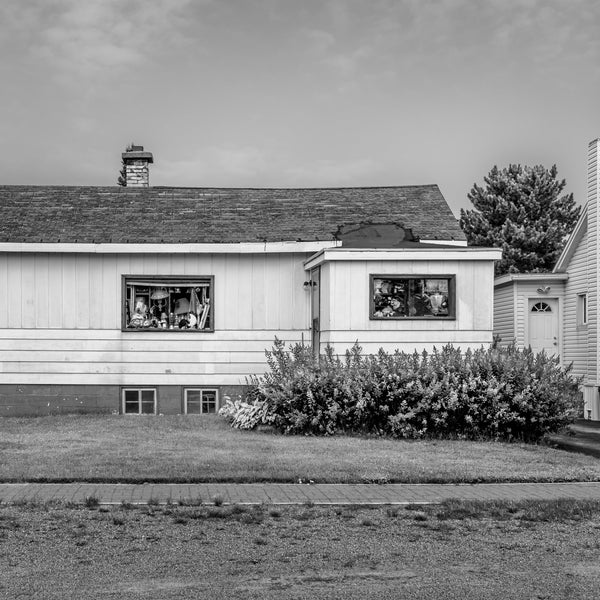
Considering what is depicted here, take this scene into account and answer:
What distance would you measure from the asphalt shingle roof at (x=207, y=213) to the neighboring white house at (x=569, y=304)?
434cm

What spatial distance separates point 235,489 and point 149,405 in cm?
948

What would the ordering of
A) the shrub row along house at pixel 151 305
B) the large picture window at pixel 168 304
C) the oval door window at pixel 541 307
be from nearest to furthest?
1. the shrub row along house at pixel 151 305
2. the large picture window at pixel 168 304
3. the oval door window at pixel 541 307

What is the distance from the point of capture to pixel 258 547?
730cm

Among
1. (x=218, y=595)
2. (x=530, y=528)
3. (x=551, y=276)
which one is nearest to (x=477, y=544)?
(x=530, y=528)

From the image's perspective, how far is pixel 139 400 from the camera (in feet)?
62.5

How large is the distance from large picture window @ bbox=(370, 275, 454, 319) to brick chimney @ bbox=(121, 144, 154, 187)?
352 inches

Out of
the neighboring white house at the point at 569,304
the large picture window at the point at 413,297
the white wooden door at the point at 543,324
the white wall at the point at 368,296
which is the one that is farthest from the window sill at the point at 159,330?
the white wooden door at the point at 543,324

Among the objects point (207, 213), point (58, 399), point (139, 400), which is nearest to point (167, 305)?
point (139, 400)

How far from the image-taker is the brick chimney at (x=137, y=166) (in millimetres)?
23219

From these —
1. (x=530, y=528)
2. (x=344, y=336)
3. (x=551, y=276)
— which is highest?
(x=551, y=276)

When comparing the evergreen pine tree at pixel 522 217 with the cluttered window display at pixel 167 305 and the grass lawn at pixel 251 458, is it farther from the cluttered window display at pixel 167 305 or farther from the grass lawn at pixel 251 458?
the grass lawn at pixel 251 458

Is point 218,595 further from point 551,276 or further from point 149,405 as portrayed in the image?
point 551,276

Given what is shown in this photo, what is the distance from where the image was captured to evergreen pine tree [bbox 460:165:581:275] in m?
46.8

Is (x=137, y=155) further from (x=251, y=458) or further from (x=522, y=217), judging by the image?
(x=522, y=217)
